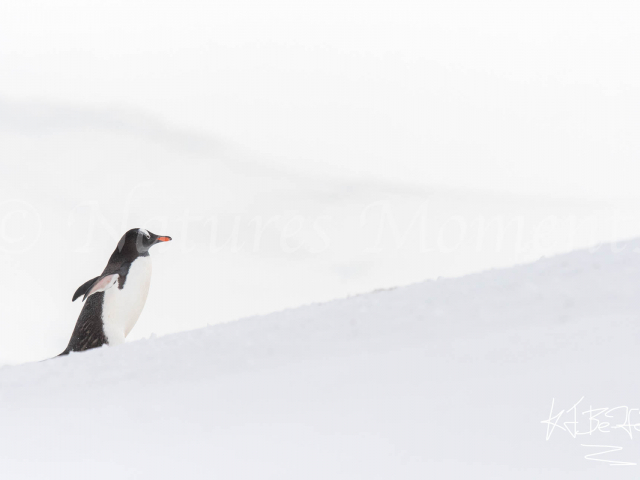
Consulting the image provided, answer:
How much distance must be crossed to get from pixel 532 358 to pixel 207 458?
1514mm

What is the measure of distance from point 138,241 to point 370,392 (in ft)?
14.4

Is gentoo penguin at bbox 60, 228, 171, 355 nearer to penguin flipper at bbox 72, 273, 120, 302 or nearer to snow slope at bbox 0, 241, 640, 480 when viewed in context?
penguin flipper at bbox 72, 273, 120, 302

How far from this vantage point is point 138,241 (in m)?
6.37

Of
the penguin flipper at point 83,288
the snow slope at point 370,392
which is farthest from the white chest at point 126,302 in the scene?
the snow slope at point 370,392

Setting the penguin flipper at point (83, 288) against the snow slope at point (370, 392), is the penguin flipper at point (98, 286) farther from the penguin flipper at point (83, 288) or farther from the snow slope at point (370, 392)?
the snow slope at point (370, 392)

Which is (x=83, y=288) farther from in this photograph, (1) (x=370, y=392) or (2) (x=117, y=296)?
(1) (x=370, y=392)

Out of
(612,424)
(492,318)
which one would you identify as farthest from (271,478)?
(492,318)

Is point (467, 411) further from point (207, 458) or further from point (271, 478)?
point (207, 458)

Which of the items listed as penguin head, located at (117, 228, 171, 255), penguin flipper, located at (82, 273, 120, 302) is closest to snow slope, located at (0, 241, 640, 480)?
penguin flipper, located at (82, 273, 120, 302)

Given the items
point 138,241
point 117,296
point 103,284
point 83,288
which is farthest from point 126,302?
point 138,241

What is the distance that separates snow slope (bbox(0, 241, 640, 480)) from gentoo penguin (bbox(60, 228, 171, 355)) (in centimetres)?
229

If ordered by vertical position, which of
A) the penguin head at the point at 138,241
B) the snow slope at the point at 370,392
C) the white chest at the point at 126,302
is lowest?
the snow slope at the point at 370,392

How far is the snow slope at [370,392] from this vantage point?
2256mm

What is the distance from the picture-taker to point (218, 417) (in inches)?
107
